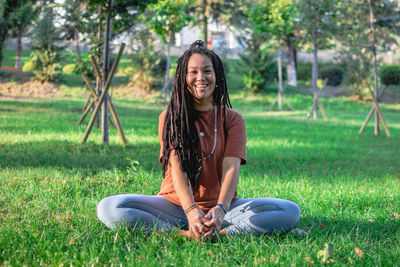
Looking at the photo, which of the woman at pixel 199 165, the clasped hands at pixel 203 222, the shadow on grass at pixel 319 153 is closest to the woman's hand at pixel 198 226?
the clasped hands at pixel 203 222

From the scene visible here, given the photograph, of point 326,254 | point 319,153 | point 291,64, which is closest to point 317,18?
point 319,153

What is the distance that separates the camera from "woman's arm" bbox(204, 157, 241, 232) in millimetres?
3250

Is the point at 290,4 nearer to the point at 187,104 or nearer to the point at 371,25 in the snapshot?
the point at 371,25

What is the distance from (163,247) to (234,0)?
1137 inches

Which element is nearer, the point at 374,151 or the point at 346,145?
the point at 374,151

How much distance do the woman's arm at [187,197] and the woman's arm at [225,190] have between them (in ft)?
0.19

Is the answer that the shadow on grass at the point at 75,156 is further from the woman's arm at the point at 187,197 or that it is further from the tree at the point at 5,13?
the tree at the point at 5,13

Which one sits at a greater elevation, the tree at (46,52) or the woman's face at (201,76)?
the tree at (46,52)

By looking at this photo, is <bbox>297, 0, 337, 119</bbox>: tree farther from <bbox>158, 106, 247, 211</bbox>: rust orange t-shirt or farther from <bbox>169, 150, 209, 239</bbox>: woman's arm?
<bbox>169, 150, 209, 239</bbox>: woman's arm

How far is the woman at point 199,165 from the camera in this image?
3.52 metres

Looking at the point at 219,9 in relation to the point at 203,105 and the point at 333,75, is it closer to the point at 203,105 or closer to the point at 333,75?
the point at 333,75

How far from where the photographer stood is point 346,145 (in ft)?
33.5

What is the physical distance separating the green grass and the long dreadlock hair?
2.04 feet

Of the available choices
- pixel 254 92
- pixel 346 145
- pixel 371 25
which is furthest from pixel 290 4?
pixel 254 92
